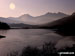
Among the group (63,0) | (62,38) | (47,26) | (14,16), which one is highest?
(63,0)

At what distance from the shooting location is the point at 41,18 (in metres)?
2.64

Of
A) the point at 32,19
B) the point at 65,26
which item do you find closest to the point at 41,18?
the point at 32,19

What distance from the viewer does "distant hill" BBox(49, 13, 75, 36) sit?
2.61m

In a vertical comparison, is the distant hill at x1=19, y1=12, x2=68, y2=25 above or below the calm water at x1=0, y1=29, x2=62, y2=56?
above

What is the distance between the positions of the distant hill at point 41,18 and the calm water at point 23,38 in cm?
18

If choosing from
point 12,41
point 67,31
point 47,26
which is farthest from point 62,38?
point 12,41

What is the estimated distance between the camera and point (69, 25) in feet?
8.70

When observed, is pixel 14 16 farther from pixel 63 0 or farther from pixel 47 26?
pixel 63 0

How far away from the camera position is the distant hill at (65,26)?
8.56 feet

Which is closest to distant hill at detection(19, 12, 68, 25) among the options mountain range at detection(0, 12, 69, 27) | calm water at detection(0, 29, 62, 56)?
mountain range at detection(0, 12, 69, 27)

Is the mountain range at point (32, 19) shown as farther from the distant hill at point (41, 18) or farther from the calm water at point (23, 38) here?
the calm water at point (23, 38)

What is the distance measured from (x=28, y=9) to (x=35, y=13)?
156mm

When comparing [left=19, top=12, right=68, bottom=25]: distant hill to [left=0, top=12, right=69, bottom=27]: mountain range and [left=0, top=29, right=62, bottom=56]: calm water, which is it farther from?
[left=0, top=29, right=62, bottom=56]: calm water

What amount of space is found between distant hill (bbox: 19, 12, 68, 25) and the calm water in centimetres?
18
